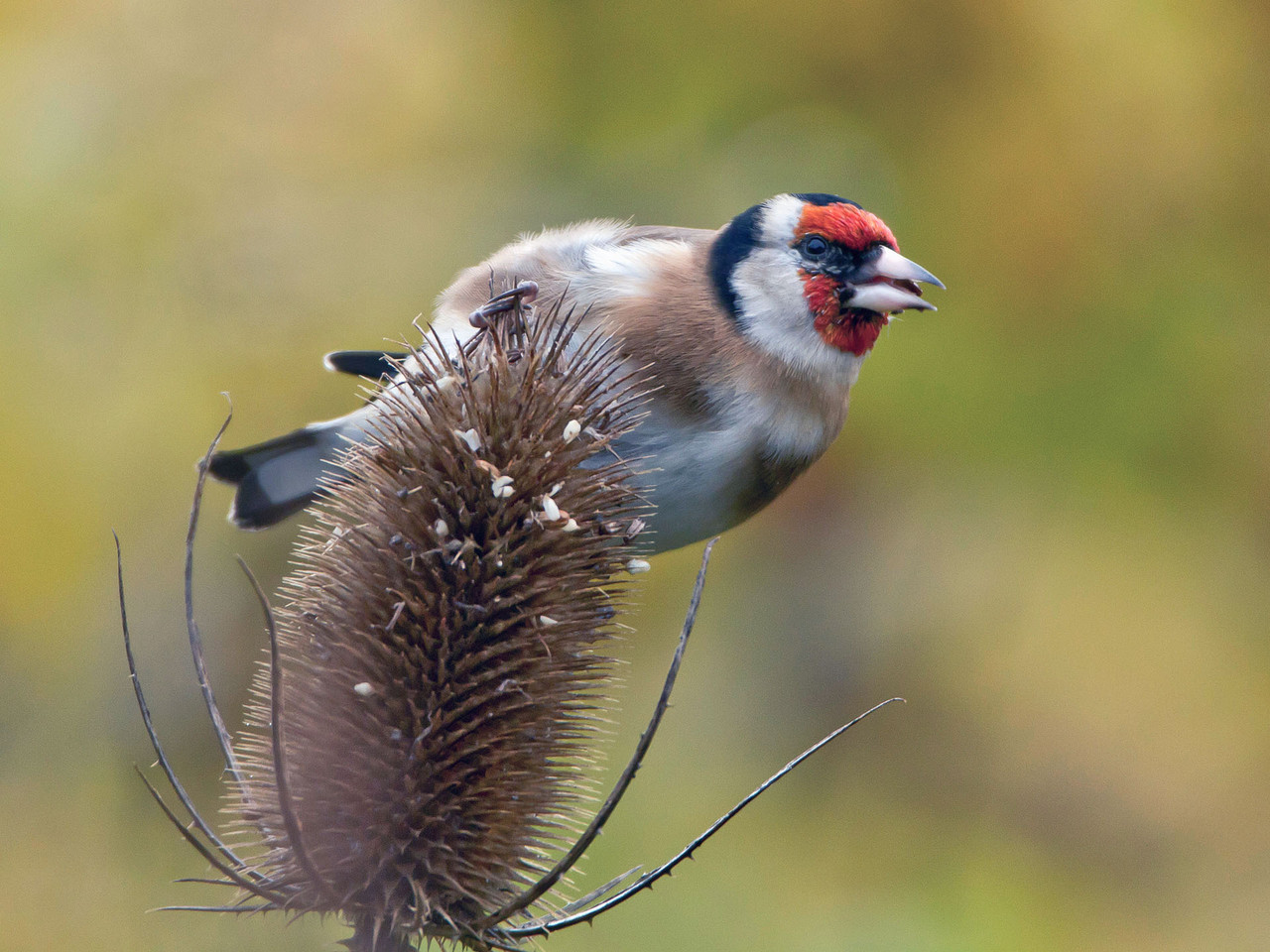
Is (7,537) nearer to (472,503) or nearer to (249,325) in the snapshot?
(249,325)

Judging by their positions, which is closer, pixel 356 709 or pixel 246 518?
pixel 356 709

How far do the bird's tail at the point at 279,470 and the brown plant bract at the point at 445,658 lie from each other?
4.00ft

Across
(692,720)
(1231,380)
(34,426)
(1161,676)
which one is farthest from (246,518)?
(1231,380)

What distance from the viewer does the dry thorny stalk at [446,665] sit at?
1.64 meters

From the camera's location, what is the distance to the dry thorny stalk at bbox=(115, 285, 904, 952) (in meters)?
1.64

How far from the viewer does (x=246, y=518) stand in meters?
2.95

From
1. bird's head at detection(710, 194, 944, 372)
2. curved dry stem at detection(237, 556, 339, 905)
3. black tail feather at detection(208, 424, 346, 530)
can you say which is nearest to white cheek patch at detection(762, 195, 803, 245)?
bird's head at detection(710, 194, 944, 372)

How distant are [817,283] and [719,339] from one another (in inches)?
12.3

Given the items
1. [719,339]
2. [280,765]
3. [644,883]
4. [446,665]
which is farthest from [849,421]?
[280,765]

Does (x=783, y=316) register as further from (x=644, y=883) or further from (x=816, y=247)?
(x=644, y=883)

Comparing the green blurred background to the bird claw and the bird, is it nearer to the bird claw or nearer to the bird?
the bird

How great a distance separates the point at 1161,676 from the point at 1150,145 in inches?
96.3

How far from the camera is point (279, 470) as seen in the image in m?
3.02

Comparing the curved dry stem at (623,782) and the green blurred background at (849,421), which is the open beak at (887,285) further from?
the green blurred background at (849,421)
